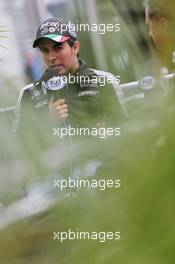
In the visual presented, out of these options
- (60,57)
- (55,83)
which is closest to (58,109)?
(55,83)

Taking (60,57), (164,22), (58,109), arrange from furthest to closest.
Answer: (60,57)
(58,109)
(164,22)

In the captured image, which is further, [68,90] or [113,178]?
[68,90]

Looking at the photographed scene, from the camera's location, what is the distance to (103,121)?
21cm

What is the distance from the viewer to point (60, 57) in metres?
0.45

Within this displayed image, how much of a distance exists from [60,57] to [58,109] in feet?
0.57

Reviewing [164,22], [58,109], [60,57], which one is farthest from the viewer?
[60,57]

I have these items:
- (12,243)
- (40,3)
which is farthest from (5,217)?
(40,3)

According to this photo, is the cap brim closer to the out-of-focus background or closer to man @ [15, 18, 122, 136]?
man @ [15, 18, 122, 136]

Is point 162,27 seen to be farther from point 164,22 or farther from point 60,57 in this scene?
point 60,57

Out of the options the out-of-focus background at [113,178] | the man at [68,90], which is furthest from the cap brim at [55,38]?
the out-of-focus background at [113,178]

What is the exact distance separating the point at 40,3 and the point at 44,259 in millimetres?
286

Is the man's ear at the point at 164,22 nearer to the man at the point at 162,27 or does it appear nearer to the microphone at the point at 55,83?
the man at the point at 162,27

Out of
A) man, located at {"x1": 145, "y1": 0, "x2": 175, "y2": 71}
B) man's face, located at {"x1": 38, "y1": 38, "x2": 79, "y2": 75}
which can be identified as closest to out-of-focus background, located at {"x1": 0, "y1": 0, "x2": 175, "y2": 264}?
man, located at {"x1": 145, "y1": 0, "x2": 175, "y2": 71}

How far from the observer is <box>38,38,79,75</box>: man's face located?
0.40 meters
